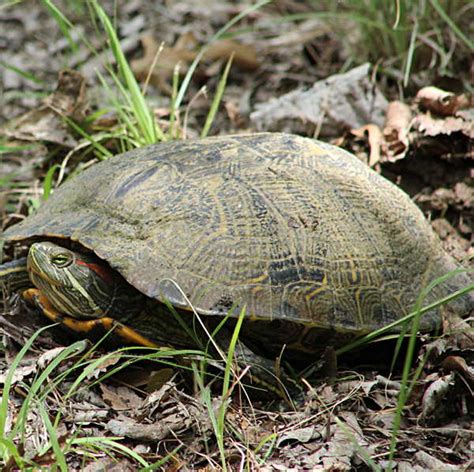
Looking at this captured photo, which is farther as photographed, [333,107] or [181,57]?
[181,57]

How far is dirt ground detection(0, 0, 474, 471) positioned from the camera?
258 centimetres

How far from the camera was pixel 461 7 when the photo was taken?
522 cm

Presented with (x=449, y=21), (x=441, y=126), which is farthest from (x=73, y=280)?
(x=449, y=21)

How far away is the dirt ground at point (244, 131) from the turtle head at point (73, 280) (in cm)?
22

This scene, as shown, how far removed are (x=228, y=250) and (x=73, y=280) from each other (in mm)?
740

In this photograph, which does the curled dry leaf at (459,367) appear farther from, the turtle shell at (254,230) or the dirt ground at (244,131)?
the turtle shell at (254,230)

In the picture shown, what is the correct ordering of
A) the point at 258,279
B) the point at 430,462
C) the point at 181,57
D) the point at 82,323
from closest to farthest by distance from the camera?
the point at 430,462 < the point at 258,279 < the point at 82,323 < the point at 181,57

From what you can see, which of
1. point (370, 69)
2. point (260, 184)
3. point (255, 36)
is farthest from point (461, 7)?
point (260, 184)

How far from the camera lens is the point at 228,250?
9.75 feet

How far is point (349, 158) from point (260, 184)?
702 millimetres

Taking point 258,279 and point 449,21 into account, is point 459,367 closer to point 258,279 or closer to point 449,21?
point 258,279

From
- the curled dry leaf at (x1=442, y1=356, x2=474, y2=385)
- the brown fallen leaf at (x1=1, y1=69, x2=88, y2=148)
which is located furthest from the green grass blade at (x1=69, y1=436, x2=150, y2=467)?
the brown fallen leaf at (x1=1, y1=69, x2=88, y2=148)

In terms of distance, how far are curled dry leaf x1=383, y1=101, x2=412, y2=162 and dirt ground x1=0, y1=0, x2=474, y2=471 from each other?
0.01 metres

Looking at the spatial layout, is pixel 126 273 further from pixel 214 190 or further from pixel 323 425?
pixel 323 425
